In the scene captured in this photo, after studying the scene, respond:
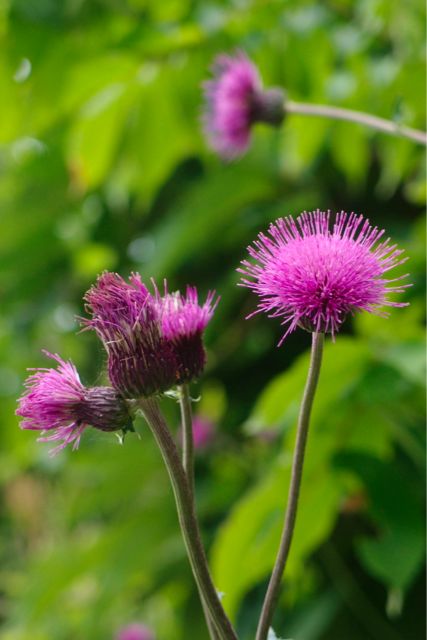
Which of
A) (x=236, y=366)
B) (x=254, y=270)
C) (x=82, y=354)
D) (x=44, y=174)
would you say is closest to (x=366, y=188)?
(x=236, y=366)

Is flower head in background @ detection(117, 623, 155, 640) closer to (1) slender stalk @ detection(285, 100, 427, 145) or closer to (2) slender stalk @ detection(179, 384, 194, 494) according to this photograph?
(1) slender stalk @ detection(285, 100, 427, 145)

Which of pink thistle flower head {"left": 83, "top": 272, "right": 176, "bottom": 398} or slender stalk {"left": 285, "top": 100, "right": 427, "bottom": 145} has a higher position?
slender stalk {"left": 285, "top": 100, "right": 427, "bottom": 145}

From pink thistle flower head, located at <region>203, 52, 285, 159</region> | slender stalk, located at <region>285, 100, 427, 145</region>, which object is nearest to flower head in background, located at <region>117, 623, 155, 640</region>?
pink thistle flower head, located at <region>203, 52, 285, 159</region>

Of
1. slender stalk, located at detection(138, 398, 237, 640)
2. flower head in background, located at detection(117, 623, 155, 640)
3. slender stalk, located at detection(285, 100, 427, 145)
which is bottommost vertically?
flower head in background, located at detection(117, 623, 155, 640)

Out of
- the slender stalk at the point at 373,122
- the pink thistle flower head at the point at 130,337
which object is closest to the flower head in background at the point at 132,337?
the pink thistle flower head at the point at 130,337

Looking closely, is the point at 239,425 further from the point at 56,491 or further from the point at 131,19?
the point at 56,491
